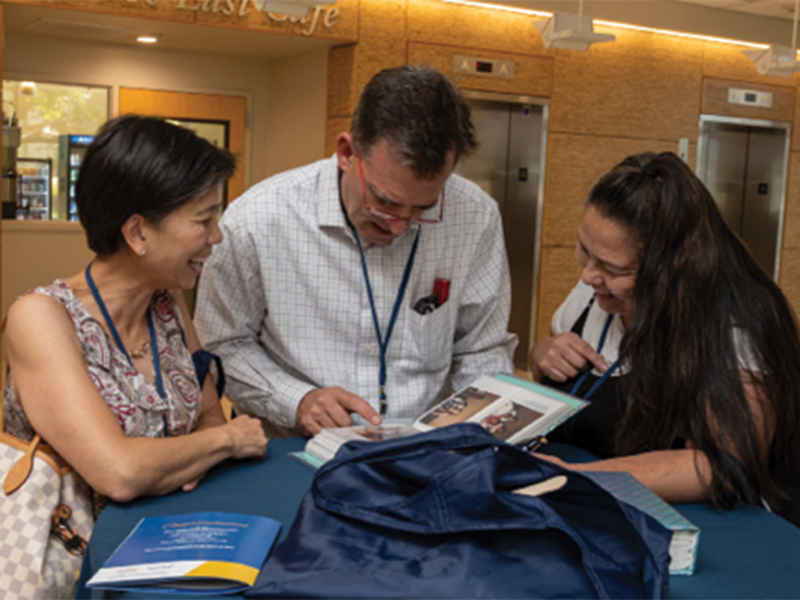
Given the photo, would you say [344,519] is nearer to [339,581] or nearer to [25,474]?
[339,581]

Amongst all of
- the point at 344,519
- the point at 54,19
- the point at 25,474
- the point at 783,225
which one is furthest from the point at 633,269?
the point at 783,225

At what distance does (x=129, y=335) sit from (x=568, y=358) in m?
1.12

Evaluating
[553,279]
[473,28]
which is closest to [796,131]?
[553,279]

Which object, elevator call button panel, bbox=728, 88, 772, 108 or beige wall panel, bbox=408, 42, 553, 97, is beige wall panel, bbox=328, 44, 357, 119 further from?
elevator call button panel, bbox=728, 88, 772, 108

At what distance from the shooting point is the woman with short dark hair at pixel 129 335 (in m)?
1.58

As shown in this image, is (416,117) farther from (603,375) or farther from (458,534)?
(458,534)

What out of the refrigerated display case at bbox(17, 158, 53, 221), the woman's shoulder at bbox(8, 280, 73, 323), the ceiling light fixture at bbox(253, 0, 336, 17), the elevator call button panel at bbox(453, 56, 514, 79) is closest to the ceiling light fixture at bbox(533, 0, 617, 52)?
Answer: the elevator call button panel at bbox(453, 56, 514, 79)

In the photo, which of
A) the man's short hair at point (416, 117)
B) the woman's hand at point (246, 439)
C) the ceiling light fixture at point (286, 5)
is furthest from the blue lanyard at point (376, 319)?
the ceiling light fixture at point (286, 5)

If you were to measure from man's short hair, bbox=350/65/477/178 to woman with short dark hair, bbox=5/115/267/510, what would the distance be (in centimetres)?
38

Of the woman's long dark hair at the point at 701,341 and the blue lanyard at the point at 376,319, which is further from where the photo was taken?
the blue lanyard at the point at 376,319

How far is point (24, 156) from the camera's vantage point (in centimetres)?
798

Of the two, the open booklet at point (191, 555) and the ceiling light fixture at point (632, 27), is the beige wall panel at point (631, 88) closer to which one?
the ceiling light fixture at point (632, 27)

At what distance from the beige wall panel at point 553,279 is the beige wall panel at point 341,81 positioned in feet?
7.51

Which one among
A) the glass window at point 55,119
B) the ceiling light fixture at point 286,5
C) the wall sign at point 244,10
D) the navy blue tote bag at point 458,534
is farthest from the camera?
the glass window at point 55,119
